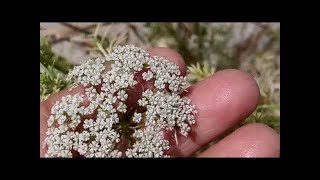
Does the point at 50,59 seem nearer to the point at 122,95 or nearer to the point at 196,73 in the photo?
the point at 122,95

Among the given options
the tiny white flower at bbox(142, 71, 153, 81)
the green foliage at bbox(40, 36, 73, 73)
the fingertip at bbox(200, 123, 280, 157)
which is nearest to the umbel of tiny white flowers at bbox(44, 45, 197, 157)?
the tiny white flower at bbox(142, 71, 153, 81)

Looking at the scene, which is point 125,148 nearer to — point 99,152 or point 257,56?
point 99,152

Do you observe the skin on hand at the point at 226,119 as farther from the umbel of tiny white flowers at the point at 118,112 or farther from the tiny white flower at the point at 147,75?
the tiny white flower at the point at 147,75

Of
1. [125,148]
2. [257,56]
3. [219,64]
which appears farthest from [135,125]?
[257,56]

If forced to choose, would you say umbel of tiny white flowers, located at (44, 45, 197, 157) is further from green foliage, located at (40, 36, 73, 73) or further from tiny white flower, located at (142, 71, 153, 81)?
green foliage, located at (40, 36, 73, 73)

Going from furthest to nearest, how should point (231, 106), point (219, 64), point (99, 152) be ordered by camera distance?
point (219, 64)
point (231, 106)
point (99, 152)

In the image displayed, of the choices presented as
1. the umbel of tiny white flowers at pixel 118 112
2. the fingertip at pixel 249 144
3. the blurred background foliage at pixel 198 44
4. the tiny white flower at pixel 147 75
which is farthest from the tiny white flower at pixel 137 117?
the blurred background foliage at pixel 198 44

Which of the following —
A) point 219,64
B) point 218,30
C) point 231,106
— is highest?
point 218,30
